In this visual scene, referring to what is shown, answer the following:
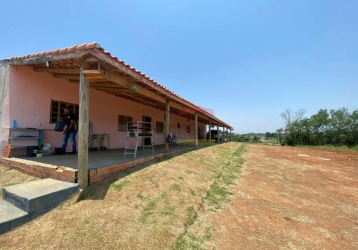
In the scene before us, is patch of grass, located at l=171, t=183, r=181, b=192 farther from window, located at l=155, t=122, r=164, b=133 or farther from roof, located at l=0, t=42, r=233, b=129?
window, located at l=155, t=122, r=164, b=133

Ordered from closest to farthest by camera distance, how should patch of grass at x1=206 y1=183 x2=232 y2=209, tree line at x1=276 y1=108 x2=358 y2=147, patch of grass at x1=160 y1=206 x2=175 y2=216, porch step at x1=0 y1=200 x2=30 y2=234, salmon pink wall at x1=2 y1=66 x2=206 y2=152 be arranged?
1. porch step at x1=0 y1=200 x2=30 y2=234
2. patch of grass at x1=160 y1=206 x2=175 y2=216
3. patch of grass at x1=206 y1=183 x2=232 y2=209
4. salmon pink wall at x1=2 y1=66 x2=206 y2=152
5. tree line at x1=276 y1=108 x2=358 y2=147

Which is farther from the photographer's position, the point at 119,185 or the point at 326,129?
the point at 326,129

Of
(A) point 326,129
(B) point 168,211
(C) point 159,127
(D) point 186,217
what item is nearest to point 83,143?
(B) point 168,211

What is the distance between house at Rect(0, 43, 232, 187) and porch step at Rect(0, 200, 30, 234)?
2.69 ft

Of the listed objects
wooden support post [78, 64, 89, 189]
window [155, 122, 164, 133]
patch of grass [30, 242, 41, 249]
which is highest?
window [155, 122, 164, 133]

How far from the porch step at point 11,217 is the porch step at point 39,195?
0.06 meters

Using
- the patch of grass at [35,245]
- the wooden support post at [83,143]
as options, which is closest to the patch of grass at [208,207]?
the patch of grass at [35,245]

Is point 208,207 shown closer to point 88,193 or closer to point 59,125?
point 88,193

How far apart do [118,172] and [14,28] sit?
228 inches

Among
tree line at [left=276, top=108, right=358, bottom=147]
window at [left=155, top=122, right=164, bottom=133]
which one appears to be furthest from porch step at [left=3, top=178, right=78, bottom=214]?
tree line at [left=276, top=108, right=358, bottom=147]

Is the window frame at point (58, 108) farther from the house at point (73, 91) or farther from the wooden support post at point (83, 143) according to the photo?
the wooden support post at point (83, 143)

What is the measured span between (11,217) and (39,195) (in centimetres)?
32

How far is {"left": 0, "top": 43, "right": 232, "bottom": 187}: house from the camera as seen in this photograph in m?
2.97

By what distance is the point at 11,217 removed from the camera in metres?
2.02
